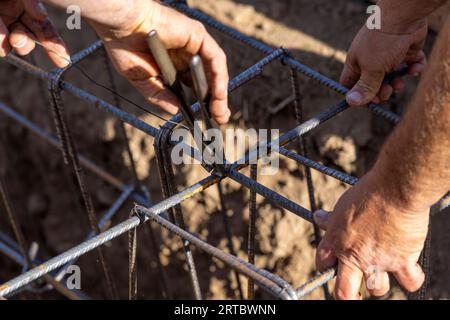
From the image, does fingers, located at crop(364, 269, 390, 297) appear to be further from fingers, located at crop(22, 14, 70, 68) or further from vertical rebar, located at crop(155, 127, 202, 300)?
fingers, located at crop(22, 14, 70, 68)

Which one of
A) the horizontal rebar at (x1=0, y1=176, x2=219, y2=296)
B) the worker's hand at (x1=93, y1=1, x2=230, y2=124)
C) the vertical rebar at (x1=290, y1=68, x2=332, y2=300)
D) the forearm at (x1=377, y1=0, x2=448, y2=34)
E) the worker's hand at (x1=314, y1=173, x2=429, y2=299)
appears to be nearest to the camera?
the worker's hand at (x1=314, y1=173, x2=429, y2=299)

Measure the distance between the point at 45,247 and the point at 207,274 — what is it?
99 cm

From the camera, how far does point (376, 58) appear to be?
6.51 ft

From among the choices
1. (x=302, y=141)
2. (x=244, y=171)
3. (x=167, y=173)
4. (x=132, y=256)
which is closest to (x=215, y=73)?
(x=167, y=173)

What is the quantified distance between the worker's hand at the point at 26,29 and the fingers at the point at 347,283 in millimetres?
1011

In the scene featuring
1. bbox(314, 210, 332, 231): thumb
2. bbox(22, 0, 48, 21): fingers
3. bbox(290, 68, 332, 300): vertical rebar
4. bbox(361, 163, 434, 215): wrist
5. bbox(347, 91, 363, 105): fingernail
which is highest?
bbox(22, 0, 48, 21): fingers

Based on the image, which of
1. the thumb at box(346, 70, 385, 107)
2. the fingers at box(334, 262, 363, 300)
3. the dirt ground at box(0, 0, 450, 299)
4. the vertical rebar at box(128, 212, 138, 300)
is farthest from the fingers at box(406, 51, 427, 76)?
the vertical rebar at box(128, 212, 138, 300)

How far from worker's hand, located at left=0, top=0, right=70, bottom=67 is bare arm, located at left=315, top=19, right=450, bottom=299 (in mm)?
933

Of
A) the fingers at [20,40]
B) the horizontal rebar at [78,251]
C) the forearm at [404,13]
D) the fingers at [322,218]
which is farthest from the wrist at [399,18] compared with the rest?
the fingers at [20,40]

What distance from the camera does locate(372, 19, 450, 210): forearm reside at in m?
1.38

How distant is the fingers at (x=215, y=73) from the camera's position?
175cm

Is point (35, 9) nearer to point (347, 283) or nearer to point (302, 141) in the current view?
point (302, 141)

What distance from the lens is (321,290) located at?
2.82 meters
